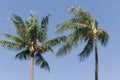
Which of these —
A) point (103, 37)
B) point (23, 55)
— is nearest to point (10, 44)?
point (23, 55)

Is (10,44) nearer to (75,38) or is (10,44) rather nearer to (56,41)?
(56,41)

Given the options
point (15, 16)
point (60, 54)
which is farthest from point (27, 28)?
point (60, 54)

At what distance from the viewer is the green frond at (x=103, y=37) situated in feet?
143

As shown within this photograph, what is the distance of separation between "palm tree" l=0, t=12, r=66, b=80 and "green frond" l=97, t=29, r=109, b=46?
5342 mm

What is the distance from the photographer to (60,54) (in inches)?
1781

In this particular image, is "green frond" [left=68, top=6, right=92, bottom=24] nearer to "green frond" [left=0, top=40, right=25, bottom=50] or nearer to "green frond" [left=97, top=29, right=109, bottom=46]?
"green frond" [left=97, top=29, right=109, bottom=46]

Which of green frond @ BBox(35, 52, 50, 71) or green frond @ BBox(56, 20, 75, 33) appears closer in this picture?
green frond @ BBox(56, 20, 75, 33)

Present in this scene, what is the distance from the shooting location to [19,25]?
48406 mm

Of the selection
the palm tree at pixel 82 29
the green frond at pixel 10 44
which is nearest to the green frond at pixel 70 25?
the palm tree at pixel 82 29

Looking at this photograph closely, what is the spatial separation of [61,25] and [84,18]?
83.1 inches

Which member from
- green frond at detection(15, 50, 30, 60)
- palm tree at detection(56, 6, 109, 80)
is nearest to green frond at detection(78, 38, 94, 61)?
palm tree at detection(56, 6, 109, 80)

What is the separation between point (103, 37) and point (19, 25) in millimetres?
9063

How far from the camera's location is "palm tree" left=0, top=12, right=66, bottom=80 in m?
47.9

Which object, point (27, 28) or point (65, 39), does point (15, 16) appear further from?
point (65, 39)
